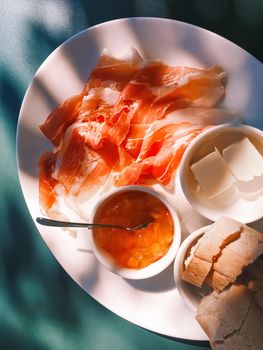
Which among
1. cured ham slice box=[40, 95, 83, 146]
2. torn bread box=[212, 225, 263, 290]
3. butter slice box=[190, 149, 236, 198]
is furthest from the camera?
cured ham slice box=[40, 95, 83, 146]

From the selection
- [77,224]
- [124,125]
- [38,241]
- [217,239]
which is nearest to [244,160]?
[217,239]

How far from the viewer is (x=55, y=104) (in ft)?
4.97

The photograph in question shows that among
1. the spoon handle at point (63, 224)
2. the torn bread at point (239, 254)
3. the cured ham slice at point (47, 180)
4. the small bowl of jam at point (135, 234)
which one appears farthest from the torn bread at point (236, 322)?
the cured ham slice at point (47, 180)

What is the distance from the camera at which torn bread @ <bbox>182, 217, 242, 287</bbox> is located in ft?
4.30

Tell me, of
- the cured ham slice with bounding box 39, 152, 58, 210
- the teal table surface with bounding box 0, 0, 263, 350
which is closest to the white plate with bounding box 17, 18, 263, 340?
the cured ham slice with bounding box 39, 152, 58, 210

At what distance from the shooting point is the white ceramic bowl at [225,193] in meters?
1.37

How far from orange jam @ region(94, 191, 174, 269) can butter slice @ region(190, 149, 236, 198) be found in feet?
0.38

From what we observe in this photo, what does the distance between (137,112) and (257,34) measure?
370mm

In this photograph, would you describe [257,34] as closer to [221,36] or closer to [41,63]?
[221,36]

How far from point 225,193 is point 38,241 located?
0.54 m

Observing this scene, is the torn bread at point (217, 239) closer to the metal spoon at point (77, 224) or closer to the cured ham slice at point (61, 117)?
the metal spoon at point (77, 224)

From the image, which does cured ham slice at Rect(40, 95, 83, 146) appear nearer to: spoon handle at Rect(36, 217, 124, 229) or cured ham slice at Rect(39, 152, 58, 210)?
cured ham slice at Rect(39, 152, 58, 210)

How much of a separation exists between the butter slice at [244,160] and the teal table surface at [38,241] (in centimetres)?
37

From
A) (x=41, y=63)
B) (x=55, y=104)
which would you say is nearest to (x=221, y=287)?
(x=55, y=104)
